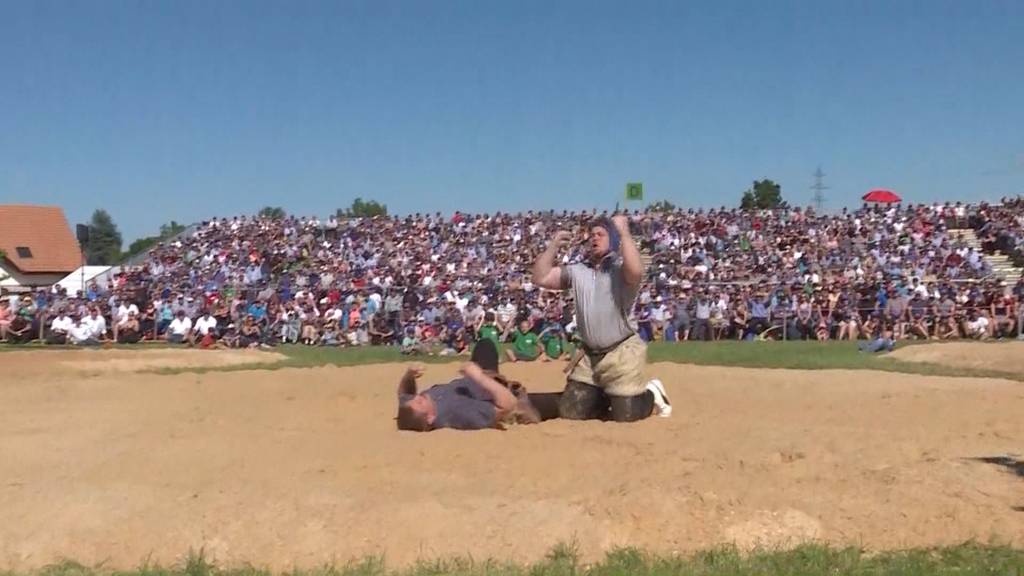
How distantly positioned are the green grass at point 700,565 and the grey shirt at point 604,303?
12.3 feet

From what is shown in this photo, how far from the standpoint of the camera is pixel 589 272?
883 cm

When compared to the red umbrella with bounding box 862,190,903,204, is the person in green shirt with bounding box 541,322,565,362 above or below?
below

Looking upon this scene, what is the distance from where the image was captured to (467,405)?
323 inches

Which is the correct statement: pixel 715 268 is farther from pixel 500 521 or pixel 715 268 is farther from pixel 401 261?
pixel 500 521

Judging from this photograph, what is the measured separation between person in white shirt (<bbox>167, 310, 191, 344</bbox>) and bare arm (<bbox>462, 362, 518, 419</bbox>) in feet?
55.1

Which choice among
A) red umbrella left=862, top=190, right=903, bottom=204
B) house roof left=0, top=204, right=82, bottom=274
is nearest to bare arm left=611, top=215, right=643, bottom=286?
red umbrella left=862, top=190, right=903, bottom=204

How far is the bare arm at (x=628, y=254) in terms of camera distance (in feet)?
27.2

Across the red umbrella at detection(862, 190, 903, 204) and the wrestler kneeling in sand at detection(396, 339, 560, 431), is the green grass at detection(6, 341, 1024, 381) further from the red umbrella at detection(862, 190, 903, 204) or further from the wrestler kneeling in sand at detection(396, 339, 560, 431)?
the red umbrella at detection(862, 190, 903, 204)

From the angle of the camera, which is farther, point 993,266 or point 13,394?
point 993,266

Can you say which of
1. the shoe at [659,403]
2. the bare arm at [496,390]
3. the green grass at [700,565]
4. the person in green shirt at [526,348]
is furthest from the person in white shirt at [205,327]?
the green grass at [700,565]

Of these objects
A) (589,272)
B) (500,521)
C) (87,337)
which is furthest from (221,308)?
(500,521)

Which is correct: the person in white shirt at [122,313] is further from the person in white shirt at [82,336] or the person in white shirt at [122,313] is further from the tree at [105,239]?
the tree at [105,239]

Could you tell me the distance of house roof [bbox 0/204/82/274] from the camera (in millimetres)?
57094

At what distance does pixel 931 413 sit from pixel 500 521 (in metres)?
5.53
